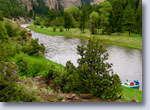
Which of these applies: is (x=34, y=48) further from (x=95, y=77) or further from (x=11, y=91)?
(x=95, y=77)

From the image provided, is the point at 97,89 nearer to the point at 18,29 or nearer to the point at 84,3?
the point at 84,3

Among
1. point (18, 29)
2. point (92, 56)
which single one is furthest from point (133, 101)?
point (18, 29)

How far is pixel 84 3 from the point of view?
7270 mm

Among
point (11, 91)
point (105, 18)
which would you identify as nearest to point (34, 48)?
point (105, 18)

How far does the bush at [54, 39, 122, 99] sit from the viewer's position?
4.21 m

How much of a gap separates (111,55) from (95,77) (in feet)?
5.81

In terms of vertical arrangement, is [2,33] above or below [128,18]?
below

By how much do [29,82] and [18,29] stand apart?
4.42 metres

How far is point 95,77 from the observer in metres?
4.23

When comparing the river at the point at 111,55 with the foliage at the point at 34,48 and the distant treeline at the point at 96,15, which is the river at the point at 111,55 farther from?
the distant treeline at the point at 96,15

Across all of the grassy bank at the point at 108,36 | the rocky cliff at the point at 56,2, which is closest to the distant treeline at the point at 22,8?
the rocky cliff at the point at 56,2

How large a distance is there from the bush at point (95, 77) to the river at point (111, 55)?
870 mm

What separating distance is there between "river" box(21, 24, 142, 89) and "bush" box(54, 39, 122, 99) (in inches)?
34.3

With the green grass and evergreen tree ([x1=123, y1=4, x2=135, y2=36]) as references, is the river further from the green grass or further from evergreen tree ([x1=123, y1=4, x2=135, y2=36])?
evergreen tree ([x1=123, y1=4, x2=135, y2=36])
